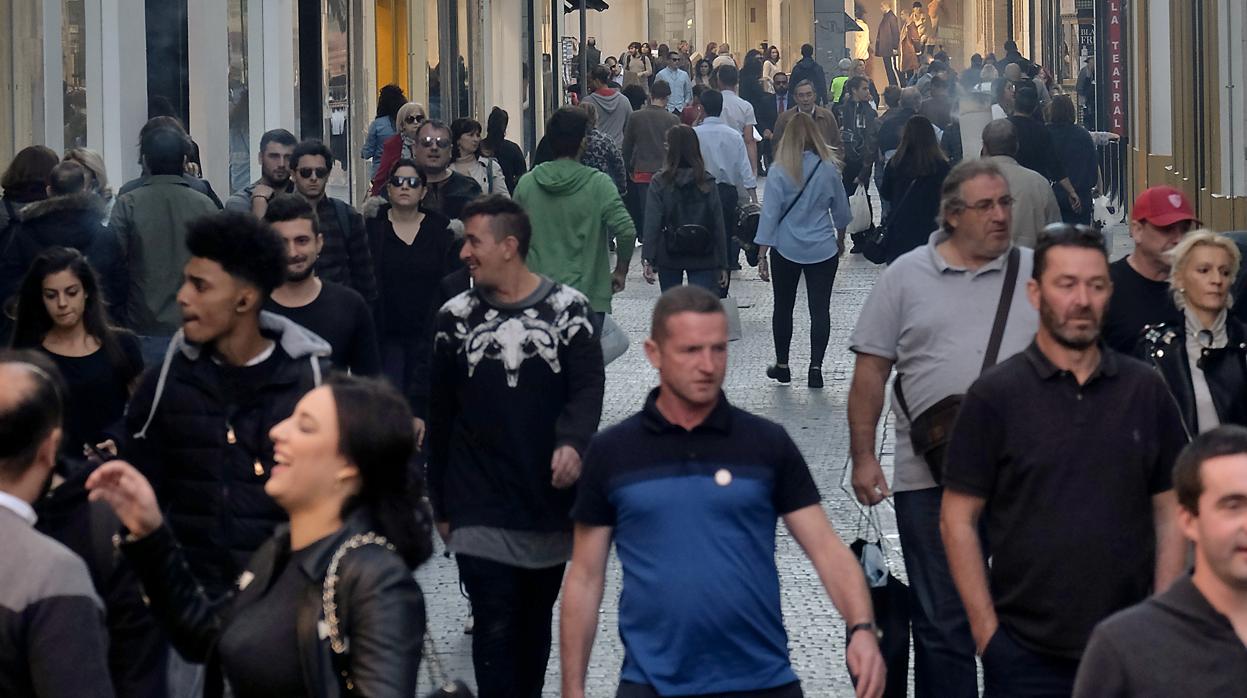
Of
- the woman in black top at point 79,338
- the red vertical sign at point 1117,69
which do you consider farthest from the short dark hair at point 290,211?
the red vertical sign at point 1117,69

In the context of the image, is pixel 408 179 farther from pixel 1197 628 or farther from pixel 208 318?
pixel 1197 628

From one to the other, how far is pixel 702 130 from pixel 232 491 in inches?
484

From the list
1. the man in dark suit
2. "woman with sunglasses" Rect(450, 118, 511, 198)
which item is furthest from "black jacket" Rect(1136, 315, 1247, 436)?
the man in dark suit

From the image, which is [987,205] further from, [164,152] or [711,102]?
[711,102]

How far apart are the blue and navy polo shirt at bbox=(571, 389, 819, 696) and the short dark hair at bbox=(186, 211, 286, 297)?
97cm

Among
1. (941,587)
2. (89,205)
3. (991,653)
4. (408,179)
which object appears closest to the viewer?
(991,653)

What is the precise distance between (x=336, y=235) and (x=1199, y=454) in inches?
249

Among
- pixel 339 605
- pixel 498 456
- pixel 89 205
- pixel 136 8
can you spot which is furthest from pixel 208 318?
pixel 136 8

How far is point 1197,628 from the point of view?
12.4ft

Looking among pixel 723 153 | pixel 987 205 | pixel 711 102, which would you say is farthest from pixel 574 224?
pixel 711 102

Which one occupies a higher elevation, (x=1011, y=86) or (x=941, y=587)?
(x=1011, y=86)

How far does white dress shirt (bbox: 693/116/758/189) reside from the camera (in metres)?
17.3

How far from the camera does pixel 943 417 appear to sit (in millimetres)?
6387

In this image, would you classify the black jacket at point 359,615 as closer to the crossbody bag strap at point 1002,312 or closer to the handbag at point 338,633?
the handbag at point 338,633
